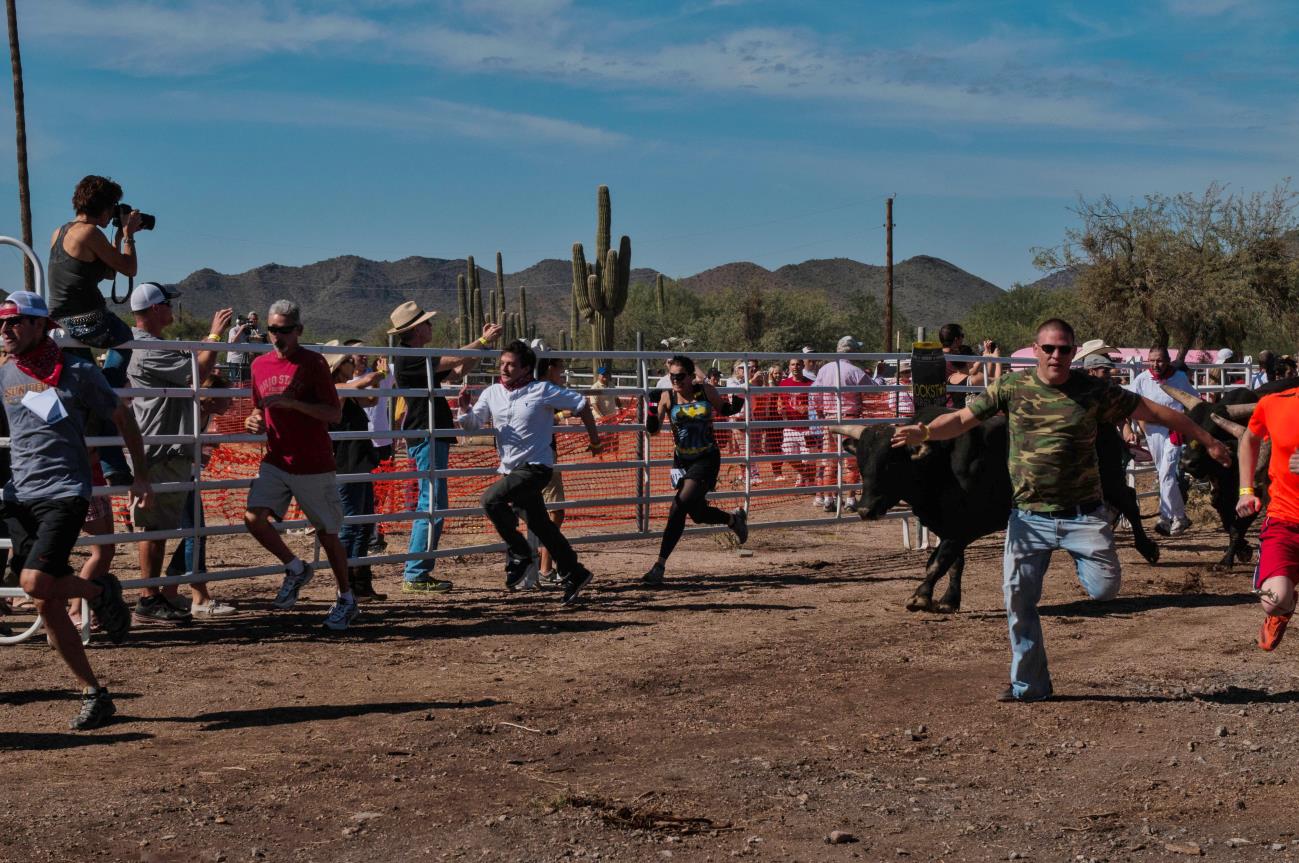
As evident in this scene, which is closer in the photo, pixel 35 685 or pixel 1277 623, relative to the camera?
pixel 1277 623

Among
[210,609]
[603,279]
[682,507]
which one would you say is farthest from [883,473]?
[603,279]

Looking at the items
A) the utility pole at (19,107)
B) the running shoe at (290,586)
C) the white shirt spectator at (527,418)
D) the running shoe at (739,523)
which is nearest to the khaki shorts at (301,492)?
the running shoe at (290,586)

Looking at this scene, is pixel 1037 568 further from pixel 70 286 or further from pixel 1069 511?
pixel 70 286

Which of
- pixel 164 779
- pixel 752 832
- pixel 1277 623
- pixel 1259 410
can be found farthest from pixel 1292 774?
pixel 164 779

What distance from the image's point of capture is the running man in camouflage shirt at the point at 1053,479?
6980mm

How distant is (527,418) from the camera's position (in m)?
10.1

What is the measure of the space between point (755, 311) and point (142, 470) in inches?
2853

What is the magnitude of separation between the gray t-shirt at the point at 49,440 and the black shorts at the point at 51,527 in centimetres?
4

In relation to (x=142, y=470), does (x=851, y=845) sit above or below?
below

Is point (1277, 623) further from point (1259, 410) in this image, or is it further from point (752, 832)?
point (752, 832)

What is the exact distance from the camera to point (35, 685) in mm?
7516

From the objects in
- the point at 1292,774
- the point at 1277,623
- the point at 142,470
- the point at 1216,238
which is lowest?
the point at 1292,774

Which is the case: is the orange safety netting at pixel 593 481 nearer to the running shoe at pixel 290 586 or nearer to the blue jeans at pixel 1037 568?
the running shoe at pixel 290 586

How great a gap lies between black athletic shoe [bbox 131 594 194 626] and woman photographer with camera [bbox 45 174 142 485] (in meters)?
1.74
